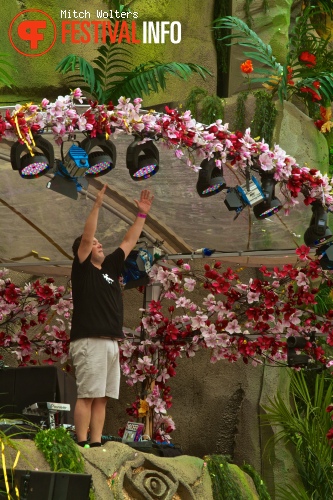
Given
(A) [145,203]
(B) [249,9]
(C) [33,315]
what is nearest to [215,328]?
(C) [33,315]

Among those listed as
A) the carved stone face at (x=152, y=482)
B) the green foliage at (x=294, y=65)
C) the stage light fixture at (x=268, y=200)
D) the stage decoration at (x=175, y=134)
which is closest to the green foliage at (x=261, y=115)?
the green foliage at (x=294, y=65)

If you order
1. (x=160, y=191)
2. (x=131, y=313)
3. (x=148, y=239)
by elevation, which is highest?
(x=160, y=191)

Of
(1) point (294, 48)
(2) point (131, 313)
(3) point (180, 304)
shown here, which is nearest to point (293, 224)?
(3) point (180, 304)

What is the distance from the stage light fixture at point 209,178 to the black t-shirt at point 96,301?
1115 mm

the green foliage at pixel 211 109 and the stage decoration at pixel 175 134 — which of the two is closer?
the stage decoration at pixel 175 134

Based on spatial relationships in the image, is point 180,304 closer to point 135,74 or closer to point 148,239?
point 148,239

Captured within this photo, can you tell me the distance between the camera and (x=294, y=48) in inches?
555

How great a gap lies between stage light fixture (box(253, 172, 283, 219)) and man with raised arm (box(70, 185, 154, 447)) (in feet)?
5.48

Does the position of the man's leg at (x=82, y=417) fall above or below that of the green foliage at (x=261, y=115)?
below

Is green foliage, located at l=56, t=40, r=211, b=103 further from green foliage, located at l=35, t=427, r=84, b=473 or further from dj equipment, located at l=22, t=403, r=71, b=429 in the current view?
green foliage, located at l=35, t=427, r=84, b=473

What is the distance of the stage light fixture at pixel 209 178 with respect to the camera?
29.9ft

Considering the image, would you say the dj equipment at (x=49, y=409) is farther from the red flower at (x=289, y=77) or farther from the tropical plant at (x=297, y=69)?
the red flower at (x=289, y=77)

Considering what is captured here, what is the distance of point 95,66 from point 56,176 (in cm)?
513

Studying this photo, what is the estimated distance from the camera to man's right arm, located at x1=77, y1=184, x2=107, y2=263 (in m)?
8.26
